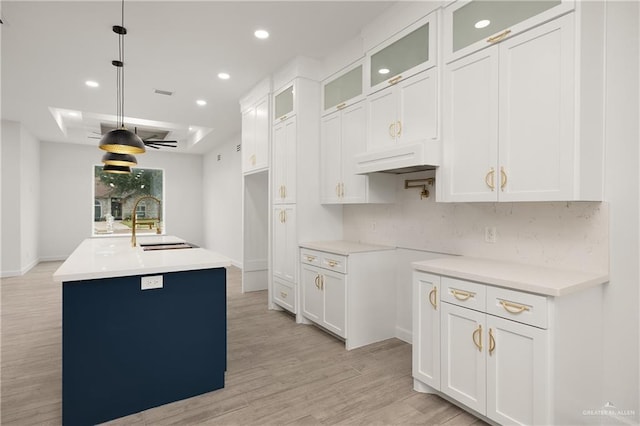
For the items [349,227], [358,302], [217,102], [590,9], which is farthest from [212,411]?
[217,102]

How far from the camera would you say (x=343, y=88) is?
367cm

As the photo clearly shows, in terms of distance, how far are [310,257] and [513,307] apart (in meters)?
2.20

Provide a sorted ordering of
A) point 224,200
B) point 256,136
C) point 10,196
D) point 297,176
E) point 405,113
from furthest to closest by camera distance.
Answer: point 224,200 < point 10,196 < point 256,136 < point 297,176 < point 405,113

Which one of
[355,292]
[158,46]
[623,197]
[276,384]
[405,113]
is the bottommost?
[276,384]

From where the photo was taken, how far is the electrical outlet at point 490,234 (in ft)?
8.43

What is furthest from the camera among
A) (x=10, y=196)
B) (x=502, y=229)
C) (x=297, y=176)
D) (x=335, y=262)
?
(x=10, y=196)

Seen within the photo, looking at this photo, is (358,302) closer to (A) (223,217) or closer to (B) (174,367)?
(B) (174,367)

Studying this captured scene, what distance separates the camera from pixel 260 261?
5512 millimetres

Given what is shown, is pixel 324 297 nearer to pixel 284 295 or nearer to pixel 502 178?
pixel 284 295

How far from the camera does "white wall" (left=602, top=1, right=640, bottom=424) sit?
1857 mm

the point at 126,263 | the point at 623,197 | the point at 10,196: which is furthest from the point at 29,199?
the point at 623,197

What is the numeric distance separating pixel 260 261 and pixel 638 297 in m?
4.50

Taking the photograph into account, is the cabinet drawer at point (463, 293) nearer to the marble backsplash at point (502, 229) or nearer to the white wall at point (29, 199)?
the marble backsplash at point (502, 229)

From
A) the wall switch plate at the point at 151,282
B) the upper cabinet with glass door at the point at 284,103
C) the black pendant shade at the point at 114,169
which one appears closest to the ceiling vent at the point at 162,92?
the black pendant shade at the point at 114,169
